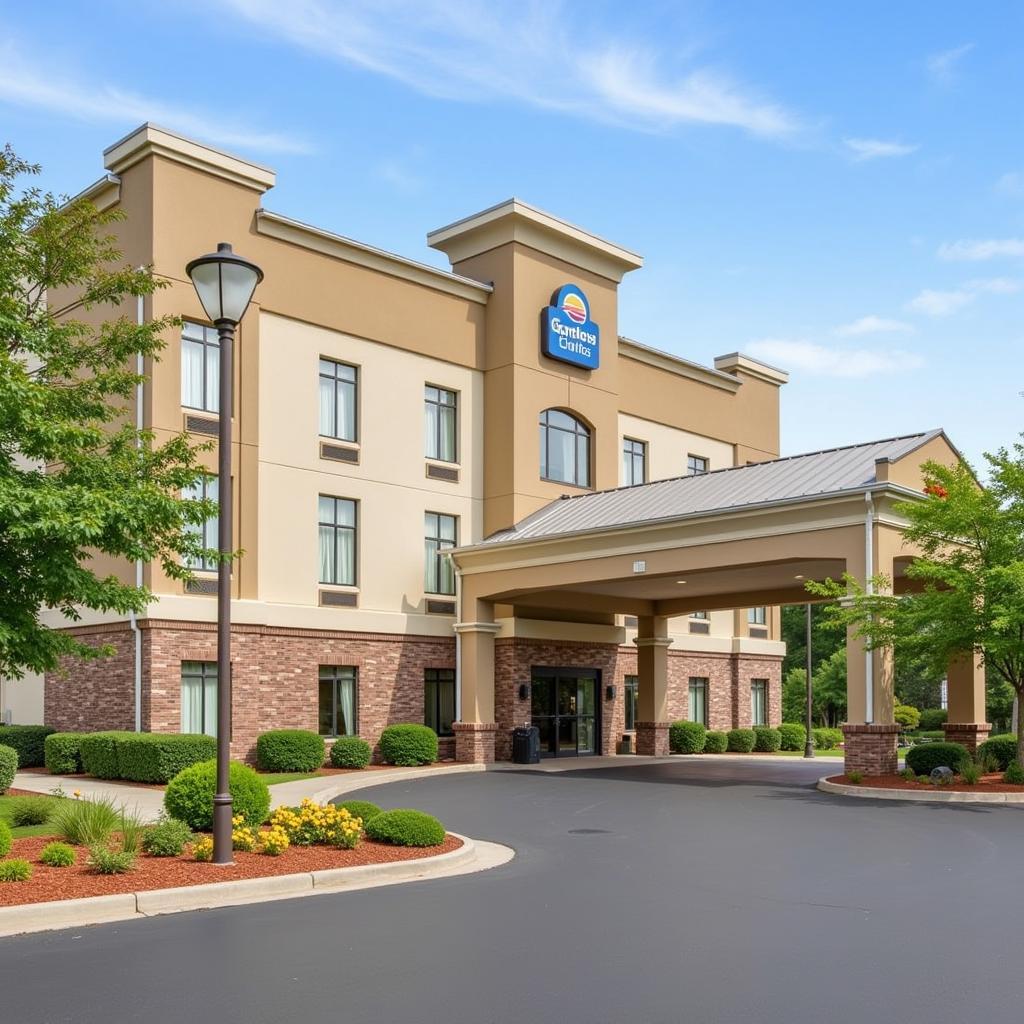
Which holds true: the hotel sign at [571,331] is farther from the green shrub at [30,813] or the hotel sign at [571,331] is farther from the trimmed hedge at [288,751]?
the green shrub at [30,813]

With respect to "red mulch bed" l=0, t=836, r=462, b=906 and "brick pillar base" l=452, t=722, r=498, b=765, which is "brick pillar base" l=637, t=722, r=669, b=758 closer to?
"brick pillar base" l=452, t=722, r=498, b=765

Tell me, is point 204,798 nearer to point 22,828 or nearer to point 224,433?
point 22,828

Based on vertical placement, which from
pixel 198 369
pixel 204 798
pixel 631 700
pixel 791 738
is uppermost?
pixel 198 369

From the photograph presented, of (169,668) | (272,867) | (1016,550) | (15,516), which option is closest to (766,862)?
(272,867)

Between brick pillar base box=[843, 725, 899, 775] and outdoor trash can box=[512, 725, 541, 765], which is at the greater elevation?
brick pillar base box=[843, 725, 899, 775]

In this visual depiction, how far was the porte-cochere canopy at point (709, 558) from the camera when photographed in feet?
74.2

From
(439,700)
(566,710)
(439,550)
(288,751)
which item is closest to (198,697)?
(288,751)

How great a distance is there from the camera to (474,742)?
2955 centimetres

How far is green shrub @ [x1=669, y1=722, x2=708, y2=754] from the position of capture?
119ft

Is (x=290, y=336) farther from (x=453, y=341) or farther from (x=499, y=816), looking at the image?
(x=499, y=816)

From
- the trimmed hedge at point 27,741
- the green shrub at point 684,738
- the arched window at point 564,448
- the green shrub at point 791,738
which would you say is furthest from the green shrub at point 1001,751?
the trimmed hedge at point 27,741

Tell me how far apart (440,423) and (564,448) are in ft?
13.3

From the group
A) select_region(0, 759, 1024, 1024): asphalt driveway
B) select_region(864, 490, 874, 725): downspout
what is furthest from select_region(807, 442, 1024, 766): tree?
select_region(0, 759, 1024, 1024): asphalt driveway

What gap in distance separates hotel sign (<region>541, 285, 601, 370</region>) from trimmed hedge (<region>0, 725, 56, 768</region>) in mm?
16041
